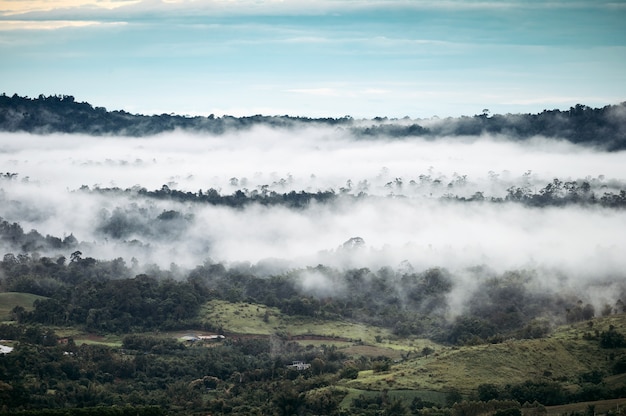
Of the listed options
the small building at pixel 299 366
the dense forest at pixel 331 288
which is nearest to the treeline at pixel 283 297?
the dense forest at pixel 331 288

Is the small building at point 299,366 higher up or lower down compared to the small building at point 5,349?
lower down

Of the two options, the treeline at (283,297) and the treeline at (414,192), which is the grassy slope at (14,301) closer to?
the treeline at (283,297)

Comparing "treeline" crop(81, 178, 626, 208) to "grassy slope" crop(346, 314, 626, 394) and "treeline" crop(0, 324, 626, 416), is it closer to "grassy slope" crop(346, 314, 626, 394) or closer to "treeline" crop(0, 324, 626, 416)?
"treeline" crop(0, 324, 626, 416)

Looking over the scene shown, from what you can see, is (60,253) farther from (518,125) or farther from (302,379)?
(518,125)

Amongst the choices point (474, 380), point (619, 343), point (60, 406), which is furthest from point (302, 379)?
point (619, 343)

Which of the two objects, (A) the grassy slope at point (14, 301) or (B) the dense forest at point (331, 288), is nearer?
(B) the dense forest at point (331, 288)

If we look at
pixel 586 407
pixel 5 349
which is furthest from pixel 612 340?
pixel 5 349

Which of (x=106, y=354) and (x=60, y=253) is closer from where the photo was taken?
(x=106, y=354)

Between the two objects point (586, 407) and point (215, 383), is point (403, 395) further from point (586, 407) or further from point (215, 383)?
point (215, 383)

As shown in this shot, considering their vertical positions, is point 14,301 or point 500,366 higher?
point 500,366
